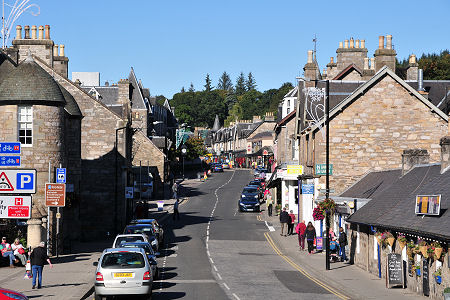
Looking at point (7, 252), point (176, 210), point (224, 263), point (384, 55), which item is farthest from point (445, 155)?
point (176, 210)

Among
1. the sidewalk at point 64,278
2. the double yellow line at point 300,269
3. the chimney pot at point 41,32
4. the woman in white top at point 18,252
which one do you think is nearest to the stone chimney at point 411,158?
the double yellow line at point 300,269

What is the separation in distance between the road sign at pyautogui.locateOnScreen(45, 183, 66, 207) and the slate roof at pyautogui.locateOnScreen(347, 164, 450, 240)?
12.6 metres

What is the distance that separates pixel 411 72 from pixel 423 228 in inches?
1499

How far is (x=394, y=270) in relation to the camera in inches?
920

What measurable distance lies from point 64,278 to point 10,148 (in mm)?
5101

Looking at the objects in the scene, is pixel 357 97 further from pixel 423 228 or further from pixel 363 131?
pixel 423 228

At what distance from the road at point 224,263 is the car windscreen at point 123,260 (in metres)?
1.77

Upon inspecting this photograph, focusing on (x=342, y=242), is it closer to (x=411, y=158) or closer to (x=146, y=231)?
(x=411, y=158)

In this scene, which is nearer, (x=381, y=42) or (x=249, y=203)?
(x=381, y=42)

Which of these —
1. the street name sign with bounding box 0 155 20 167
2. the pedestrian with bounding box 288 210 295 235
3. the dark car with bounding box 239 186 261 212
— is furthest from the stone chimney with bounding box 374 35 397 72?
the street name sign with bounding box 0 155 20 167

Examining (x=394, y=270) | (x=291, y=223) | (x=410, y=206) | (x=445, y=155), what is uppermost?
(x=445, y=155)

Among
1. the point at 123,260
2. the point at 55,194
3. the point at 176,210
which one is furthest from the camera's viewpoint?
the point at 176,210

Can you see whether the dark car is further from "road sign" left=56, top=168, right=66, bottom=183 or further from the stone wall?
"road sign" left=56, top=168, right=66, bottom=183

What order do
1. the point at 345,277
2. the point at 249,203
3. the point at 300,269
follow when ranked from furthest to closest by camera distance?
the point at 249,203 < the point at 300,269 < the point at 345,277
